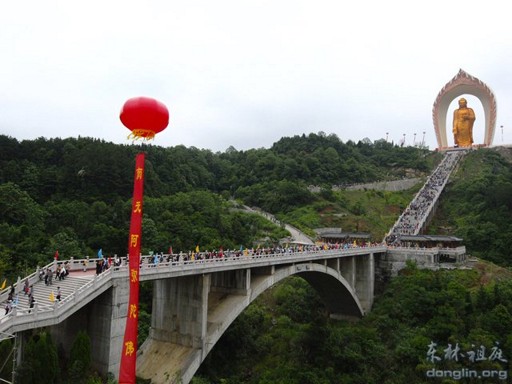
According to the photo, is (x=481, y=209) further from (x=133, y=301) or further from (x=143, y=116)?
(x=143, y=116)

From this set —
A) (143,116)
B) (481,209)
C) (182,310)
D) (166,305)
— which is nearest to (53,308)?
(143,116)

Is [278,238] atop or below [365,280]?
atop

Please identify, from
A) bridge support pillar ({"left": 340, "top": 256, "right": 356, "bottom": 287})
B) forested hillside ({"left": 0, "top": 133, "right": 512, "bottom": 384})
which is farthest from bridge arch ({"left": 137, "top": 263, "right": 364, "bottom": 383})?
bridge support pillar ({"left": 340, "top": 256, "right": 356, "bottom": 287})

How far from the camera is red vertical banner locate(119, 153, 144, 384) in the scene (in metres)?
→ 12.6

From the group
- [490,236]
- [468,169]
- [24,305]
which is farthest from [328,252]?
[468,169]

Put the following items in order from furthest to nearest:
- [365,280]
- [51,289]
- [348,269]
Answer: [365,280] → [348,269] → [51,289]

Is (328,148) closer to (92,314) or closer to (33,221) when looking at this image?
(33,221)

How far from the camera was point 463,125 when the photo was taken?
83.8 meters

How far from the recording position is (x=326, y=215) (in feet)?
197

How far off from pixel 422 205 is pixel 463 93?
39.6 meters

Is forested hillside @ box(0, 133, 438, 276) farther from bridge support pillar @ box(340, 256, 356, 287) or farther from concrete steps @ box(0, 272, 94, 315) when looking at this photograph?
bridge support pillar @ box(340, 256, 356, 287)

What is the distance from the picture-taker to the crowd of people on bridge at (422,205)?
48000mm

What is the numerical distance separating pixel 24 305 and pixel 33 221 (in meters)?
26.2

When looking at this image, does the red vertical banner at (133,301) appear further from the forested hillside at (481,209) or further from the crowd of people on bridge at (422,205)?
the forested hillside at (481,209)
